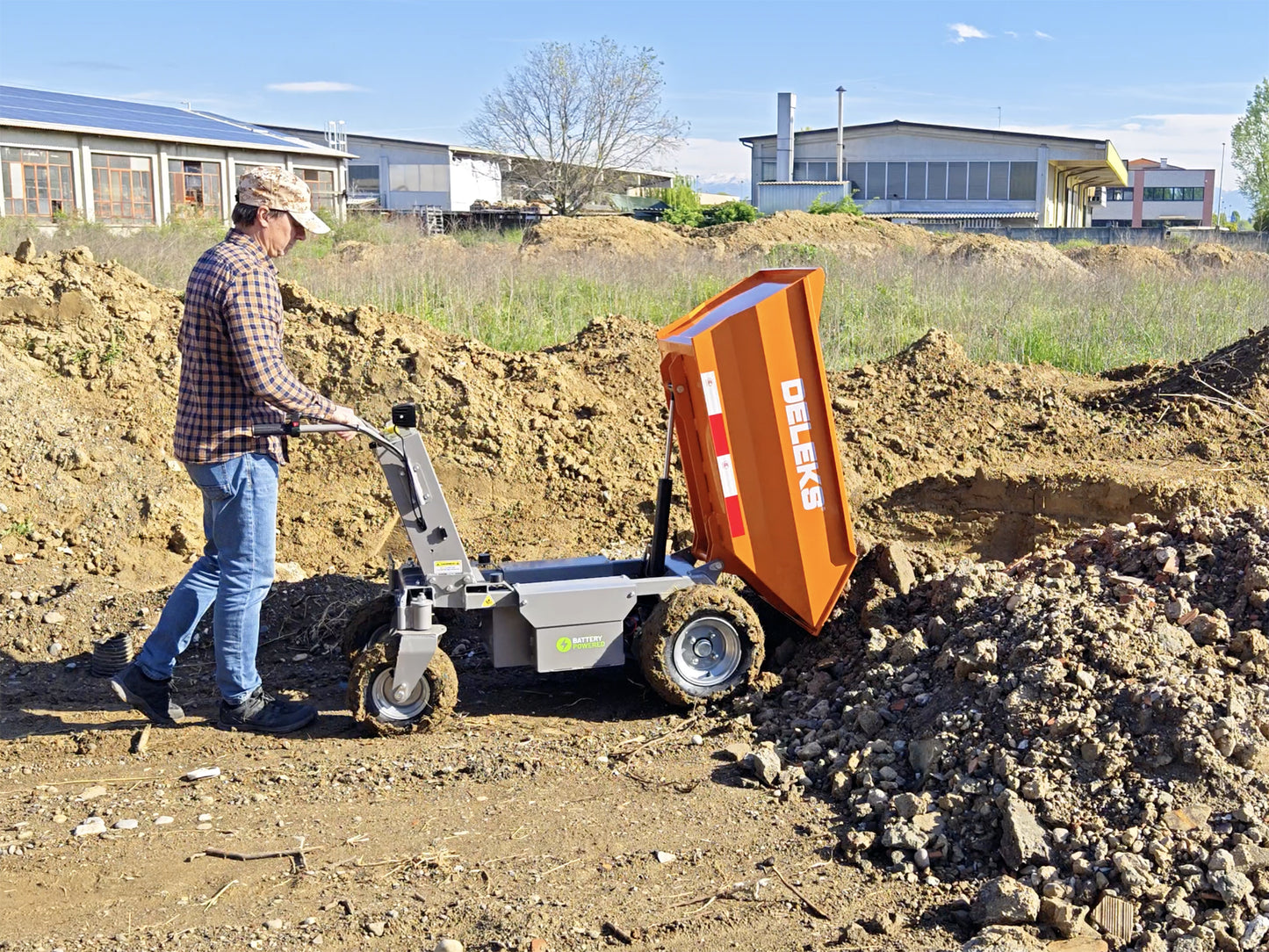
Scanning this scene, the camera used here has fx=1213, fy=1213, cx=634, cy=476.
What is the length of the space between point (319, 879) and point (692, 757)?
4.85 feet

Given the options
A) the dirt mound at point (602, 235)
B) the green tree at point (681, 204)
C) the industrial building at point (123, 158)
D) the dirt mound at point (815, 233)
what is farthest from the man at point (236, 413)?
the green tree at point (681, 204)

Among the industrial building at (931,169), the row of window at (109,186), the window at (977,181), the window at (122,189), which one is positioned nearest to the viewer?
the row of window at (109,186)

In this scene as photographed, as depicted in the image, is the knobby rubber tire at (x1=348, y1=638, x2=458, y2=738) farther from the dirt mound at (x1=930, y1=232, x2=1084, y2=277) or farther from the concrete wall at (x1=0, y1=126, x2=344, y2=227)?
the concrete wall at (x1=0, y1=126, x2=344, y2=227)

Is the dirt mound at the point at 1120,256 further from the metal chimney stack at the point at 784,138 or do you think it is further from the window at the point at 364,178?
the window at the point at 364,178

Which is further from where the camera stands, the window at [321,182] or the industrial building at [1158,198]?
the industrial building at [1158,198]

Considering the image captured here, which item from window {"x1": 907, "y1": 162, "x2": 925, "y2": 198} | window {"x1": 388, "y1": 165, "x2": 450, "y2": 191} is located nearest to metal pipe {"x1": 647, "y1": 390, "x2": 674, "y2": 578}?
window {"x1": 907, "y1": 162, "x2": 925, "y2": 198}

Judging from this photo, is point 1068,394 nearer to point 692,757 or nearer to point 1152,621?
point 1152,621

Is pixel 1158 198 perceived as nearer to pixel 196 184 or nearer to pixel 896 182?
pixel 896 182

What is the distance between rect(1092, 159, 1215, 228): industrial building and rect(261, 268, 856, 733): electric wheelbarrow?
7170 cm

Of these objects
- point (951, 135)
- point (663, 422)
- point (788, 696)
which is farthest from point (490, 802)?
point (951, 135)

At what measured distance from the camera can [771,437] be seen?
15.5 ft

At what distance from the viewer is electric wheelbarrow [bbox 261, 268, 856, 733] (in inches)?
180

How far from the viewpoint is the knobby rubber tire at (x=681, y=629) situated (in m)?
4.71

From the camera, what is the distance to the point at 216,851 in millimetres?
3748
